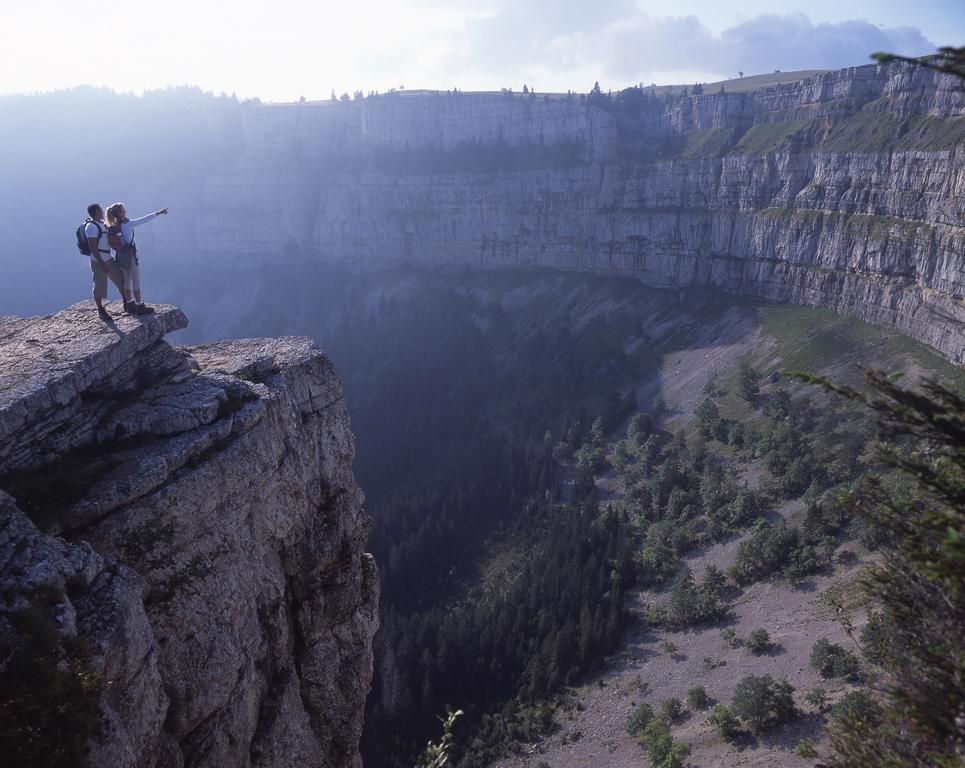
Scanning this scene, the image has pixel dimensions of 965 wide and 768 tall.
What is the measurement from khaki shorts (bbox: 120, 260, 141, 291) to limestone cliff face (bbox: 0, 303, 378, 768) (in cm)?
115

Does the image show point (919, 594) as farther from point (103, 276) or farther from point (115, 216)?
point (115, 216)

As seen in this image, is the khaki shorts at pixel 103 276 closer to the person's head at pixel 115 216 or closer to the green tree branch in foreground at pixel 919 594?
the person's head at pixel 115 216

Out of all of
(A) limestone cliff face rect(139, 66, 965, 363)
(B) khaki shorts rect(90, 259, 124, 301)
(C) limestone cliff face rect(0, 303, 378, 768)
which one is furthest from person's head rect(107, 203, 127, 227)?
(A) limestone cliff face rect(139, 66, 965, 363)

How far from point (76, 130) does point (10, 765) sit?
655 ft

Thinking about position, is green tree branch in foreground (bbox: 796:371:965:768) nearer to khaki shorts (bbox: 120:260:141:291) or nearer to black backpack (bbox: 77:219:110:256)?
khaki shorts (bbox: 120:260:141:291)

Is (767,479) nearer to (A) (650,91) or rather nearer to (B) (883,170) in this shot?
(B) (883,170)

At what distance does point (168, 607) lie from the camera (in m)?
12.1

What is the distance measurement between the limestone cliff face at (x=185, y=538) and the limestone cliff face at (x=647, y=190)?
57.7 meters

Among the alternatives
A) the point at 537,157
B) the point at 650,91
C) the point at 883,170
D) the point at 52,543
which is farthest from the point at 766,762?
the point at 650,91

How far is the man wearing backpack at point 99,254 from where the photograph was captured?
16.7 meters

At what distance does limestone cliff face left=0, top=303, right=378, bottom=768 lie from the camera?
1009 cm

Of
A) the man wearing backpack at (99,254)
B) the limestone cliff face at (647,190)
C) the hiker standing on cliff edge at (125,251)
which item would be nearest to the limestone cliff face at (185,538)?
the man wearing backpack at (99,254)

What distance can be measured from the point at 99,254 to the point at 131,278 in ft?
3.08

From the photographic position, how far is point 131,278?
17609mm
